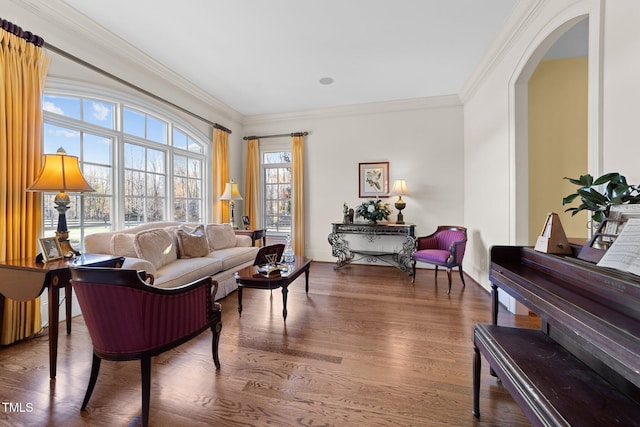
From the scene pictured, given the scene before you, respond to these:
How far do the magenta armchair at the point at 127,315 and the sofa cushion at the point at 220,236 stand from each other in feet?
7.89

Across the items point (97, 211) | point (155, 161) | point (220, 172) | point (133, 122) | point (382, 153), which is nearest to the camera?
point (97, 211)

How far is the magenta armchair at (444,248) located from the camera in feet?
11.8

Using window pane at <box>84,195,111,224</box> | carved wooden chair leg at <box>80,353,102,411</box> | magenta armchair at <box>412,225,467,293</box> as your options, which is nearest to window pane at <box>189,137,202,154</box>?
window pane at <box>84,195,111,224</box>

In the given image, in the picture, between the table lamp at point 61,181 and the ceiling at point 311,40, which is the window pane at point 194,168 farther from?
the table lamp at point 61,181

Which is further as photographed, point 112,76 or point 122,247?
point 112,76

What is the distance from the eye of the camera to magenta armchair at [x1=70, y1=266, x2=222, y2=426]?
138 centimetres

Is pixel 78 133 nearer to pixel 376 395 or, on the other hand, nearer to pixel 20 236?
pixel 20 236

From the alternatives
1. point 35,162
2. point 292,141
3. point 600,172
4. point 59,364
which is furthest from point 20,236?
point 600,172

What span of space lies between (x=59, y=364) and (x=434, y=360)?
2744mm

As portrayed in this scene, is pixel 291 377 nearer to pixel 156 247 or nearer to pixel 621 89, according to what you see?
pixel 156 247

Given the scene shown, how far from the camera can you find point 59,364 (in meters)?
1.95

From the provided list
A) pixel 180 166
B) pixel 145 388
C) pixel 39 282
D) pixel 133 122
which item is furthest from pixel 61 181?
pixel 180 166

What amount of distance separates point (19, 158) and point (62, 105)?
87 centimetres

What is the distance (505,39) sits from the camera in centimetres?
292
